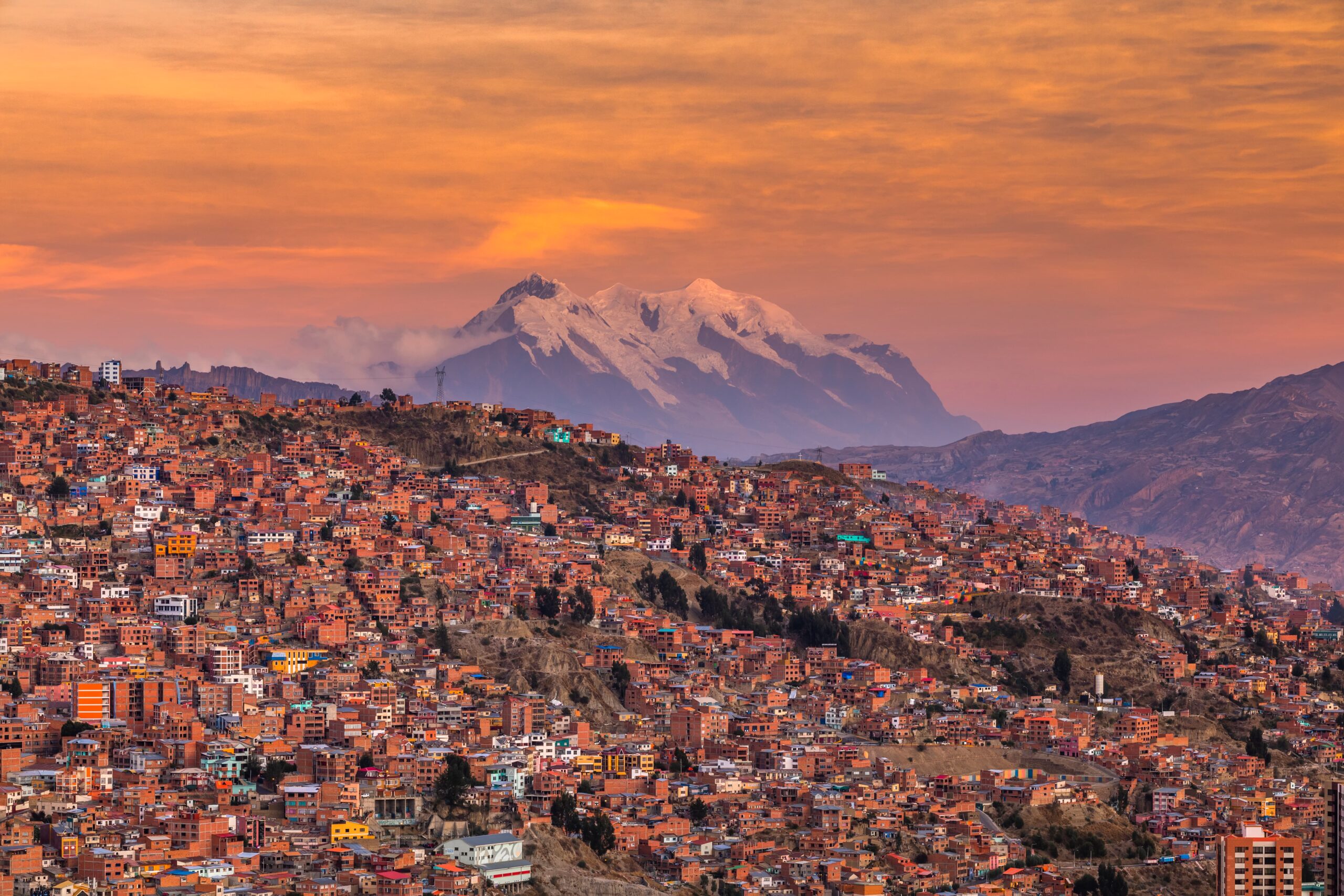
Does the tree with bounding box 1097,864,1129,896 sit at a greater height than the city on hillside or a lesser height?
lesser

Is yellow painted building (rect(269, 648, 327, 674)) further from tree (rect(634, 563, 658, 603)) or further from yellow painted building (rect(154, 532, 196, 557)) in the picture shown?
tree (rect(634, 563, 658, 603))

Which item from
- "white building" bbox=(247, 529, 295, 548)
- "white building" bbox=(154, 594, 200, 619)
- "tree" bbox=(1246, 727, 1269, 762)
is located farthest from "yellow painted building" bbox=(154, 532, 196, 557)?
"tree" bbox=(1246, 727, 1269, 762)

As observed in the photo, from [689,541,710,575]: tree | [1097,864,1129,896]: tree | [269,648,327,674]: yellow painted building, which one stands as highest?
[689,541,710,575]: tree

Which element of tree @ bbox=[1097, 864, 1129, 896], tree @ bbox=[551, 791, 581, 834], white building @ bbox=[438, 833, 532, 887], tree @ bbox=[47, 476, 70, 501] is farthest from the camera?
tree @ bbox=[47, 476, 70, 501]

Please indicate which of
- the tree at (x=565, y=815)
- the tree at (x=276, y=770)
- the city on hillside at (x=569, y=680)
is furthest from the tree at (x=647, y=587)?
the tree at (x=276, y=770)

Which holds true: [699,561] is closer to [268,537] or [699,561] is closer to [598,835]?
[268,537]

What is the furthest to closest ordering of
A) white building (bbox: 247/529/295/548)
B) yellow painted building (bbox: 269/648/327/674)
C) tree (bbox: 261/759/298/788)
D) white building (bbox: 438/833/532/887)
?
white building (bbox: 247/529/295/548) < yellow painted building (bbox: 269/648/327/674) < tree (bbox: 261/759/298/788) < white building (bbox: 438/833/532/887)

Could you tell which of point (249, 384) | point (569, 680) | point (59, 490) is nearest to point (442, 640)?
point (569, 680)
